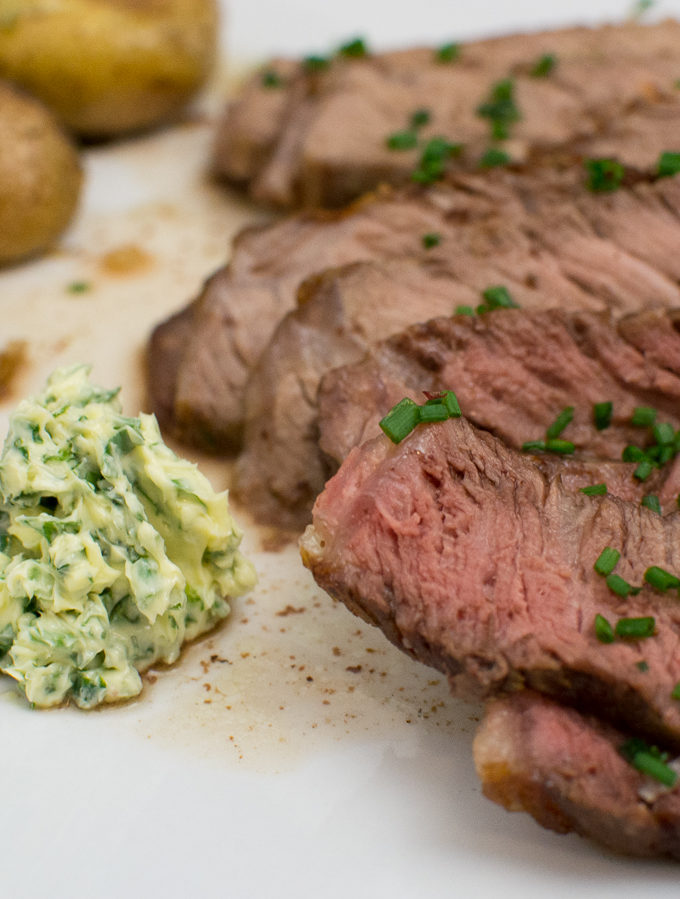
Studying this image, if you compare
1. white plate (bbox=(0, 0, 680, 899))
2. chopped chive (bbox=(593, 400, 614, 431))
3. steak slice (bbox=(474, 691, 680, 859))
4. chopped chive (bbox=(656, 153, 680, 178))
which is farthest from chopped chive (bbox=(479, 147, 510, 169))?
steak slice (bbox=(474, 691, 680, 859))

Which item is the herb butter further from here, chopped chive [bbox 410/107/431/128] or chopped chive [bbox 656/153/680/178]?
chopped chive [bbox 410/107/431/128]

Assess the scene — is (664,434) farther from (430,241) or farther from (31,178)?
(31,178)

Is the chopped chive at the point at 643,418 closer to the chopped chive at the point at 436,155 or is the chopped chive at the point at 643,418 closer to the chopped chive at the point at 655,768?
the chopped chive at the point at 655,768

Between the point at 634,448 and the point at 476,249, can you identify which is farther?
the point at 476,249

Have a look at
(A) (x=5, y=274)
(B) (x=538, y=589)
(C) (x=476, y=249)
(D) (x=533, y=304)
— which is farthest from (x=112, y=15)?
(B) (x=538, y=589)

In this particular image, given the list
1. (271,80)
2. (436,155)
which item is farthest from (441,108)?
(271,80)

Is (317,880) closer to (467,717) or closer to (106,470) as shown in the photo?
(467,717)
